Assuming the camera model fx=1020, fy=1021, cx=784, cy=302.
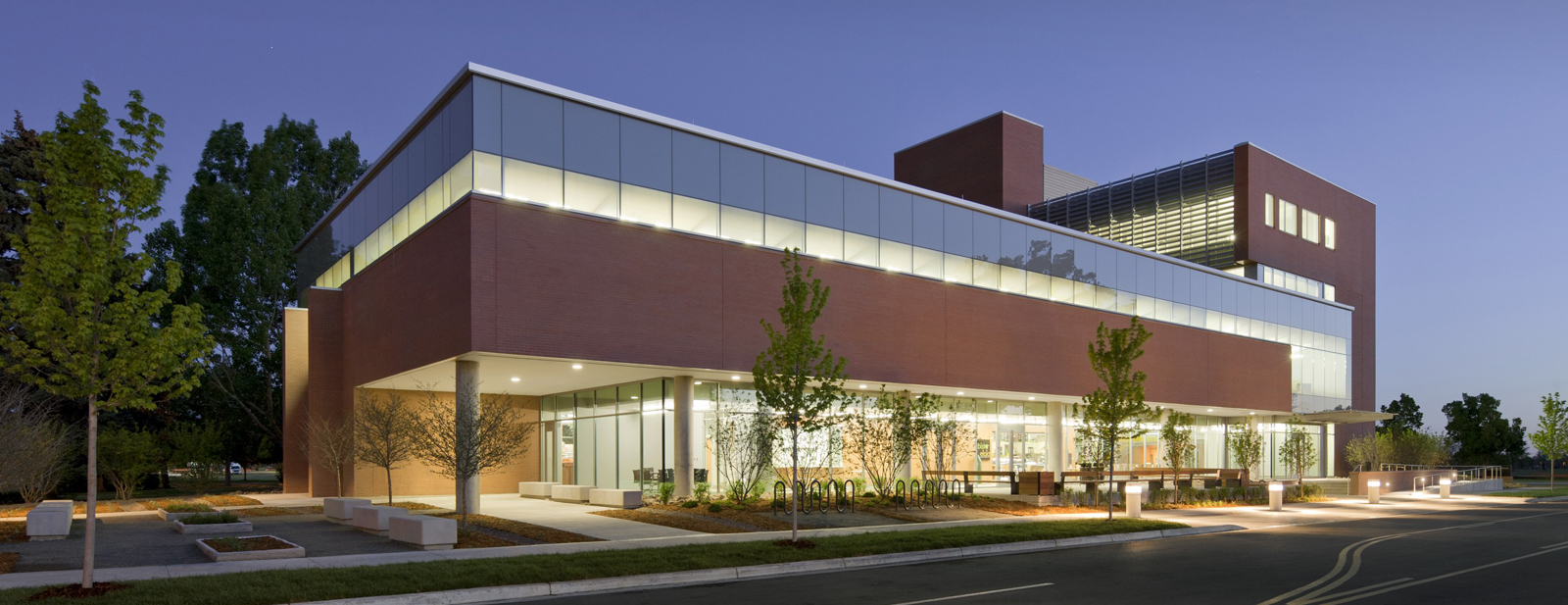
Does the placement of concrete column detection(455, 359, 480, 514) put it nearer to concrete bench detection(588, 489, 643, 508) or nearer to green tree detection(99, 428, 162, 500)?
concrete bench detection(588, 489, 643, 508)

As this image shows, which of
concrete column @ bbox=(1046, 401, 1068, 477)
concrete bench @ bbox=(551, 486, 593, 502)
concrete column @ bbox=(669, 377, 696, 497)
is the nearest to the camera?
concrete column @ bbox=(669, 377, 696, 497)

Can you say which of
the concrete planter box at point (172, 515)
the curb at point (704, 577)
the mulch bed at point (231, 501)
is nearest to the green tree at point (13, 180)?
the mulch bed at point (231, 501)

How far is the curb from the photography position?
12906mm

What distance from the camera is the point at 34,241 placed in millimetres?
11812

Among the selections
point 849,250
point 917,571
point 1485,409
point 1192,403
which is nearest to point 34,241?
point 917,571

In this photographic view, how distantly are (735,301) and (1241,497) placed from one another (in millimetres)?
19445

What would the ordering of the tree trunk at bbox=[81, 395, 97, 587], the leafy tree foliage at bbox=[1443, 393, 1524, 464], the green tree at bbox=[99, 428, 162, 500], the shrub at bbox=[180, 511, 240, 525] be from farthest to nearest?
the leafy tree foliage at bbox=[1443, 393, 1524, 464] → the green tree at bbox=[99, 428, 162, 500] → the shrub at bbox=[180, 511, 240, 525] → the tree trunk at bbox=[81, 395, 97, 587]

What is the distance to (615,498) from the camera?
27578 millimetres

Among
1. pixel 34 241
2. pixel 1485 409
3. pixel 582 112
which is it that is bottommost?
pixel 1485 409

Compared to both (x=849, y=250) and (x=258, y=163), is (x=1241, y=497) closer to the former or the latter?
(x=849, y=250)

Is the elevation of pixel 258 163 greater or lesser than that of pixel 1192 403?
greater

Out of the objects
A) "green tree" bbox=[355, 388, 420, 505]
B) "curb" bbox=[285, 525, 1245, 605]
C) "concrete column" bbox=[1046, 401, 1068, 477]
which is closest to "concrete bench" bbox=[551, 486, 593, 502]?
"green tree" bbox=[355, 388, 420, 505]

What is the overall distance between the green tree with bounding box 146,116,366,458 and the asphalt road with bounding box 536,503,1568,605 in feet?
139

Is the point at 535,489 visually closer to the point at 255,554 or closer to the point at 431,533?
the point at 431,533
